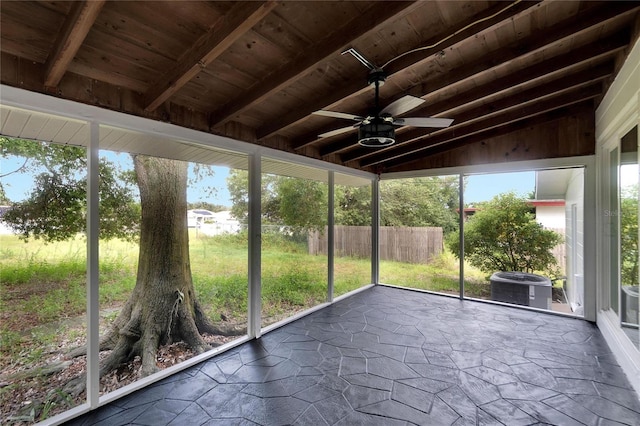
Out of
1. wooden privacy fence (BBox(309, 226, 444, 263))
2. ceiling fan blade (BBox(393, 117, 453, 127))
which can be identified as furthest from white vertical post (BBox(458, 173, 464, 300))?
ceiling fan blade (BBox(393, 117, 453, 127))

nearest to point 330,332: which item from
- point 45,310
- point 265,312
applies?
point 265,312

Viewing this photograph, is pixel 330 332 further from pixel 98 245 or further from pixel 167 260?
pixel 98 245

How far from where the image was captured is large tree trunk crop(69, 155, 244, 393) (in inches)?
116

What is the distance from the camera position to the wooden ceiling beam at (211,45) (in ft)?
5.38

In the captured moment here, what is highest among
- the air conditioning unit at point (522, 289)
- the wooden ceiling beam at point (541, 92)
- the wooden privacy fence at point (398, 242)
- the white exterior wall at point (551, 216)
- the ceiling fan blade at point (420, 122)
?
the wooden ceiling beam at point (541, 92)

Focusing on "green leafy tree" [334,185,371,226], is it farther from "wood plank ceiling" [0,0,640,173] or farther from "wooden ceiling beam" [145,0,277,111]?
"wooden ceiling beam" [145,0,277,111]

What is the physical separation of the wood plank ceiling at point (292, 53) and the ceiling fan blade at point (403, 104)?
352mm

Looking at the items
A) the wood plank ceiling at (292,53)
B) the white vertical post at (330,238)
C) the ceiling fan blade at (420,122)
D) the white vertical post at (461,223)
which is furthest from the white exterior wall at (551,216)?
the ceiling fan blade at (420,122)

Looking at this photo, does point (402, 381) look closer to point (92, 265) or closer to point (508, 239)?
point (92, 265)

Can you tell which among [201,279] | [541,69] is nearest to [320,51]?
[541,69]

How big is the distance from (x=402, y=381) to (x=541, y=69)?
3406 millimetres

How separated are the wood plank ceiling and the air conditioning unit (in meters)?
2.79

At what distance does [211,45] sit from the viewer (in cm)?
187

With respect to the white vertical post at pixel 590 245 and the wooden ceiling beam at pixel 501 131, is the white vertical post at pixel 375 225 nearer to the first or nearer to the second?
the wooden ceiling beam at pixel 501 131
